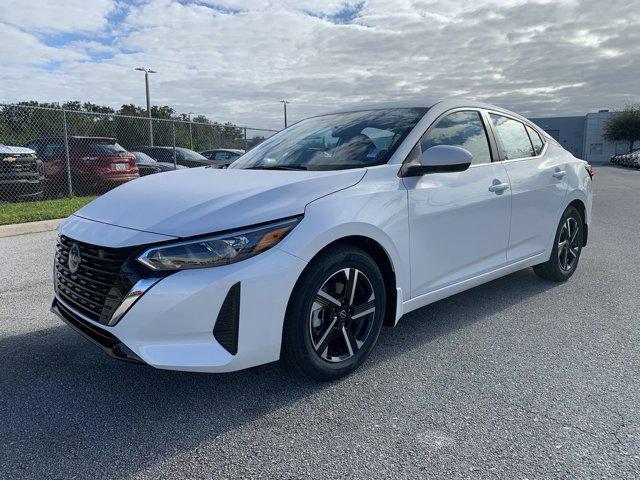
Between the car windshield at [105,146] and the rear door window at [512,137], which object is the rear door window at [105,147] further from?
the rear door window at [512,137]

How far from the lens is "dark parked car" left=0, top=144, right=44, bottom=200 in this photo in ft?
34.0

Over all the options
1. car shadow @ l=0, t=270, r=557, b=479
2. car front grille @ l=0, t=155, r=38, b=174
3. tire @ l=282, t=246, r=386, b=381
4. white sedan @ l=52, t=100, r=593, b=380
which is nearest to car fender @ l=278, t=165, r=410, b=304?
white sedan @ l=52, t=100, r=593, b=380

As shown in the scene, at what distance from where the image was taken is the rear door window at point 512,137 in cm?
413

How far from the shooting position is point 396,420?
2.53 metres

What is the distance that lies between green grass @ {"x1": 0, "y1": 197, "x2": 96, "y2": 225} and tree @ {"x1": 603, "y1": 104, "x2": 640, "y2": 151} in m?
69.0

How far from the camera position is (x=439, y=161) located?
3.12m

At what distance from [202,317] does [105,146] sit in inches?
434

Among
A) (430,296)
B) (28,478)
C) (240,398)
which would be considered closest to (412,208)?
(430,296)

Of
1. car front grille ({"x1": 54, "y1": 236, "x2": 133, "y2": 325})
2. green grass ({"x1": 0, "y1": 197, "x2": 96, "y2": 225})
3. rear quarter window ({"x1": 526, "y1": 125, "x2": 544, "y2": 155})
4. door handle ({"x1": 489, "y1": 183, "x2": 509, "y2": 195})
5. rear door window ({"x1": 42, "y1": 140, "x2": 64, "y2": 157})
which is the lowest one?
green grass ({"x1": 0, "y1": 197, "x2": 96, "y2": 225})

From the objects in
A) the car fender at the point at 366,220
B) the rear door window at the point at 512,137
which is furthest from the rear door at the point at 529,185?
the car fender at the point at 366,220

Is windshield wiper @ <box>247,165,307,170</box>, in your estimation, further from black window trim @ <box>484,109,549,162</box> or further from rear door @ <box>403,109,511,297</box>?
black window trim @ <box>484,109,549,162</box>

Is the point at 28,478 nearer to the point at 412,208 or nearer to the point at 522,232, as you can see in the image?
the point at 412,208

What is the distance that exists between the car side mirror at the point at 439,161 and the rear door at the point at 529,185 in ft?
3.28

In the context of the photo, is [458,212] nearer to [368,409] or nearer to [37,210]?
[368,409]
